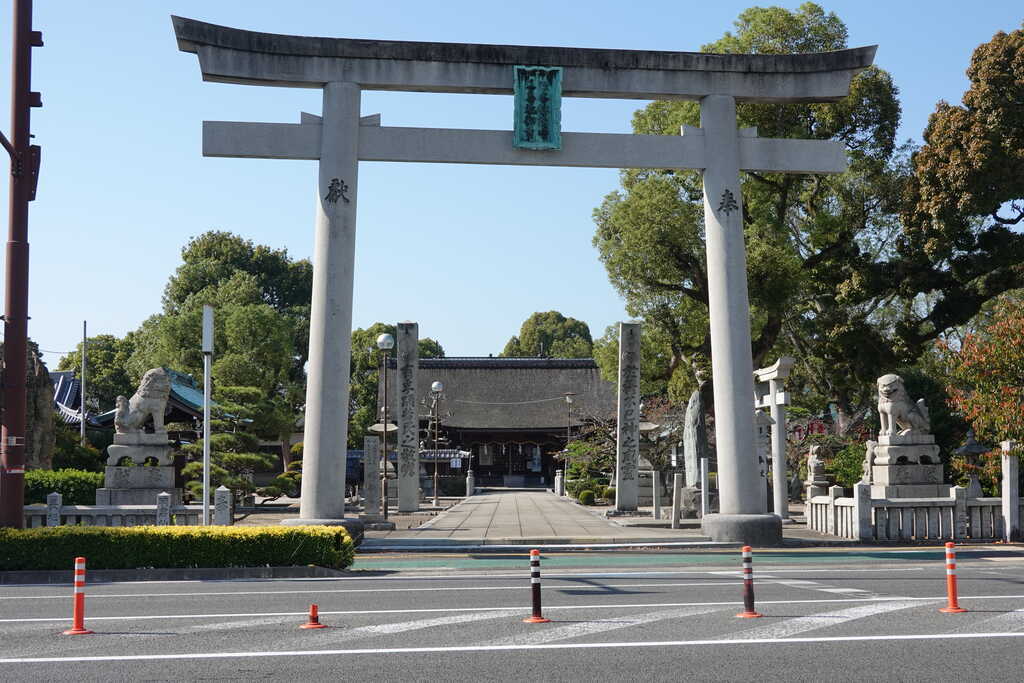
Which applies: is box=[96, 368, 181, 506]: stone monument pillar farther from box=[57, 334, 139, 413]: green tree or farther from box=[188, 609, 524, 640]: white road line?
box=[57, 334, 139, 413]: green tree

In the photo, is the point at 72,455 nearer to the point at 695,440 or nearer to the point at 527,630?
the point at 695,440

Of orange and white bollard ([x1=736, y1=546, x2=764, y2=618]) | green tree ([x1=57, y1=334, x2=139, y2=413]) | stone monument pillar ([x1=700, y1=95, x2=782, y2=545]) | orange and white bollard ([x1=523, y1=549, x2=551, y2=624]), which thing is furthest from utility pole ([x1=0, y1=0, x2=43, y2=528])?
green tree ([x1=57, y1=334, x2=139, y2=413])

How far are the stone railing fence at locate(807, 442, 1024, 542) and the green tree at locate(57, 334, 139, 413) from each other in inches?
1948

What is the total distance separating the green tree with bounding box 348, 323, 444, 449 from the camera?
60656 mm

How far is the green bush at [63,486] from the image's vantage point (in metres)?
23.3

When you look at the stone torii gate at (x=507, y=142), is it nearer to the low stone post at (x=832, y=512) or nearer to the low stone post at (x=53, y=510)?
the low stone post at (x=832, y=512)

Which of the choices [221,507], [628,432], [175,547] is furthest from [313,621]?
[628,432]

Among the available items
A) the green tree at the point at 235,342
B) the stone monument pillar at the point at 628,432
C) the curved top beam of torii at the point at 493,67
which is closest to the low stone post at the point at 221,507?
the curved top beam of torii at the point at 493,67

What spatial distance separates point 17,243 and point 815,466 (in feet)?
71.4

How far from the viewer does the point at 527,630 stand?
9.53 meters

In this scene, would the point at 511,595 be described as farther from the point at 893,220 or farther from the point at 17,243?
the point at 893,220

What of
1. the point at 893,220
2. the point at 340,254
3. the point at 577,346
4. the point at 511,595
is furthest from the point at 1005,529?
the point at 577,346

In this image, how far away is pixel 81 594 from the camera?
9.64m

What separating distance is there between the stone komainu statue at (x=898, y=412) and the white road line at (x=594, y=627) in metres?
11.8
